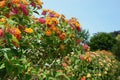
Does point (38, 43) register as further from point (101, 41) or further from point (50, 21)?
point (101, 41)

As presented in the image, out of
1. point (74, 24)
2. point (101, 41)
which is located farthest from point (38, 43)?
point (101, 41)

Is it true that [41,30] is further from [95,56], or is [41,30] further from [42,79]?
[95,56]

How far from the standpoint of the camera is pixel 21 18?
4301 mm

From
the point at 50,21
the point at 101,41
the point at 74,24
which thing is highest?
the point at 101,41

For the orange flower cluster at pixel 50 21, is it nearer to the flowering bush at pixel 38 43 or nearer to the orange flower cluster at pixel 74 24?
the flowering bush at pixel 38 43

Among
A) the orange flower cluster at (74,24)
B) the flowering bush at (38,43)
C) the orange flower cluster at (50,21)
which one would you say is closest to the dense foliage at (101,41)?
the flowering bush at (38,43)

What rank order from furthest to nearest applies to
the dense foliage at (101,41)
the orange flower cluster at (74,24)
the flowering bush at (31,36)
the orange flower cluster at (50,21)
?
the dense foliage at (101,41)
the orange flower cluster at (74,24)
the orange flower cluster at (50,21)
the flowering bush at (31,36)

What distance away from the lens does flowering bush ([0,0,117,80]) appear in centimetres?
341

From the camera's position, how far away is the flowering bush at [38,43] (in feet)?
11.2

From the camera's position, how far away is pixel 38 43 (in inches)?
202

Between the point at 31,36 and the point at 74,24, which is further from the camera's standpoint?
the point at 74,24

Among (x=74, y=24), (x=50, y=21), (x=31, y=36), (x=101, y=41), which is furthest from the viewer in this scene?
(x=101, y=41)

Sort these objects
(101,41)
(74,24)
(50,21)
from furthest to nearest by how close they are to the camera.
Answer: (101,41), (74,24), (50,21)

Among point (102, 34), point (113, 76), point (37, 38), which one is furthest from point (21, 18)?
point (102, 34)
